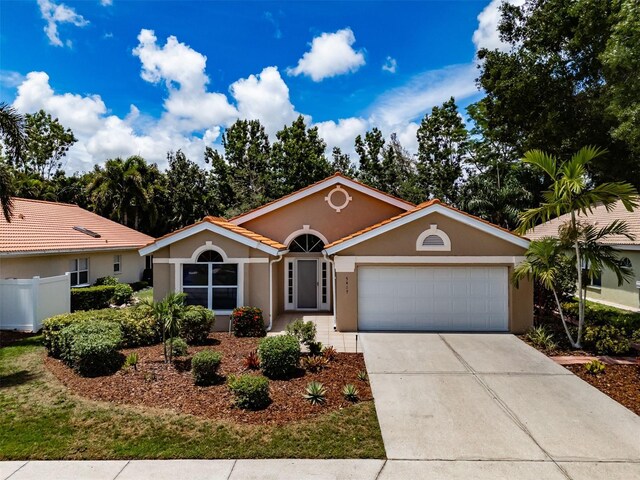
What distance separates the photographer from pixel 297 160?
3909 cm

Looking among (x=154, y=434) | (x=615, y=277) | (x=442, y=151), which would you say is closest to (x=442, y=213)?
(x=154, y=434)

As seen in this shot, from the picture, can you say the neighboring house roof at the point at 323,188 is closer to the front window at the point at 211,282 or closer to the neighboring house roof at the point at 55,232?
the front window at the point at 211,282

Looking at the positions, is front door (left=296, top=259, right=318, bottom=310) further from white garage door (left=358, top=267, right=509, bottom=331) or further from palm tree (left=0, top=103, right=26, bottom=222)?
palm tree (left=0, top=103, right=26, bottom=222)

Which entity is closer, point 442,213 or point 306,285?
point 442,213

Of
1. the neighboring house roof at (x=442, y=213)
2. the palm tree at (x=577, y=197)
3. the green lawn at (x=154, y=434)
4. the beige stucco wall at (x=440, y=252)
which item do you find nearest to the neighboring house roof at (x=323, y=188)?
the neighboring house roof at (x=442, y=213)

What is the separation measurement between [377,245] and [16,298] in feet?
42.0

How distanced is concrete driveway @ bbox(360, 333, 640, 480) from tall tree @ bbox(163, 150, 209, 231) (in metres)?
31.9

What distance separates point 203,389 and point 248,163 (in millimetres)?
36170

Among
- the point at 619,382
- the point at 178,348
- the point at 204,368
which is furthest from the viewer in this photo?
the point at 178,348

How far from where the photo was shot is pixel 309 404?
7.41 m

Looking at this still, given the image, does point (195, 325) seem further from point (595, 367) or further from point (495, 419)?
point (595, 367)

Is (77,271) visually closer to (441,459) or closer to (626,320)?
(441,459)

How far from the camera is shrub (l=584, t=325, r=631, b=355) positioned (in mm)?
10625

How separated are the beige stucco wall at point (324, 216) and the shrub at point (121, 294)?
722 cm
